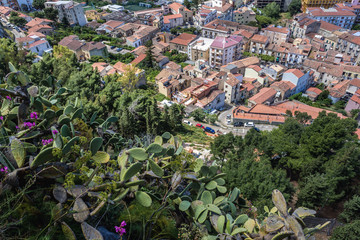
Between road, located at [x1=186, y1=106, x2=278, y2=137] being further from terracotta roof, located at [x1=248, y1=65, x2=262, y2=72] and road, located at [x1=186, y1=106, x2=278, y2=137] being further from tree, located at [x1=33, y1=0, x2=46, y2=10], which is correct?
tree, located at [x1=33, y1=0, x2=46, y2=10]

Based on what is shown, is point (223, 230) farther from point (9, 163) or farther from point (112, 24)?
point (112, 24)

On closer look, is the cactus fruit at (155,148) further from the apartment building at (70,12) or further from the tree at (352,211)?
the apartment building at (70,12)

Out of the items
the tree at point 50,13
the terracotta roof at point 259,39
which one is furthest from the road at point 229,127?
the tree at point 50,13

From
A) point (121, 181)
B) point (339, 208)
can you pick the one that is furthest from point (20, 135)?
point (339, 208)

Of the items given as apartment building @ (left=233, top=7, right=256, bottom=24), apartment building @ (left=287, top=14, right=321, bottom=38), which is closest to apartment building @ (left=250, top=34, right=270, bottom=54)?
apartment building @ (left=287, top=14, right=321, bottom=38)

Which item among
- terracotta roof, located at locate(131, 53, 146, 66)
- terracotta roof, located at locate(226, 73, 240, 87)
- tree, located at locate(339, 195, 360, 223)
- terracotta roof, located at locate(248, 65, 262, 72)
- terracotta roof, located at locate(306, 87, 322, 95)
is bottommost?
terracotta roof, located at locate(306, 87, 322, 95)

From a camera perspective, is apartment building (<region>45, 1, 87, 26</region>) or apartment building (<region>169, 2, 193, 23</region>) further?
apartment building (<region>169, 2, 193, 23</region>)

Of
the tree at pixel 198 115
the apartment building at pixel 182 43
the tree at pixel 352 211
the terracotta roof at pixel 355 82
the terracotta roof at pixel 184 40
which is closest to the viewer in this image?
the tree at pixel 352 211
